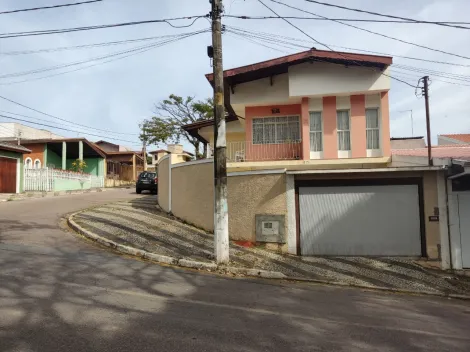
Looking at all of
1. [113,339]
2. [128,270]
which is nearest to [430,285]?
[128,270]

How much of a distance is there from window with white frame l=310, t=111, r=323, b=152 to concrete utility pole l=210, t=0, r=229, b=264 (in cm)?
677

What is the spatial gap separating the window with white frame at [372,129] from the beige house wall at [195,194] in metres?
6.73

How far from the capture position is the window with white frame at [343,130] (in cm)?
1398

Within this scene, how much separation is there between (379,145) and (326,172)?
17.5 ft

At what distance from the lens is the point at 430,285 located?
7617 mm

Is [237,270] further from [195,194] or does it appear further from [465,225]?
[465,225]

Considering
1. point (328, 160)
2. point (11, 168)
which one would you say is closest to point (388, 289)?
point (328, 160)

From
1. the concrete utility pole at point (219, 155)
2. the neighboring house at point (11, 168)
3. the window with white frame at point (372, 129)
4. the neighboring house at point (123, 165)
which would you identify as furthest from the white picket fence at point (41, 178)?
the window with white frame at point (372, 129)

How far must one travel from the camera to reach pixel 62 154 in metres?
29.4

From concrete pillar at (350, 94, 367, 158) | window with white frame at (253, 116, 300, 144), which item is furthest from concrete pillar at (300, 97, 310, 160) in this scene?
concrete pillar at (350, 94, 367, 158)

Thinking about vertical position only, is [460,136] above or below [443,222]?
above

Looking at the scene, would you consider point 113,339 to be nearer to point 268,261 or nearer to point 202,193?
point 268,261

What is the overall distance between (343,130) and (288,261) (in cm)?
717

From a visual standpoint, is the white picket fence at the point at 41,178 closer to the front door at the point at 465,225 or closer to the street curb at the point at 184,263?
the street curb at the point at 184,263
